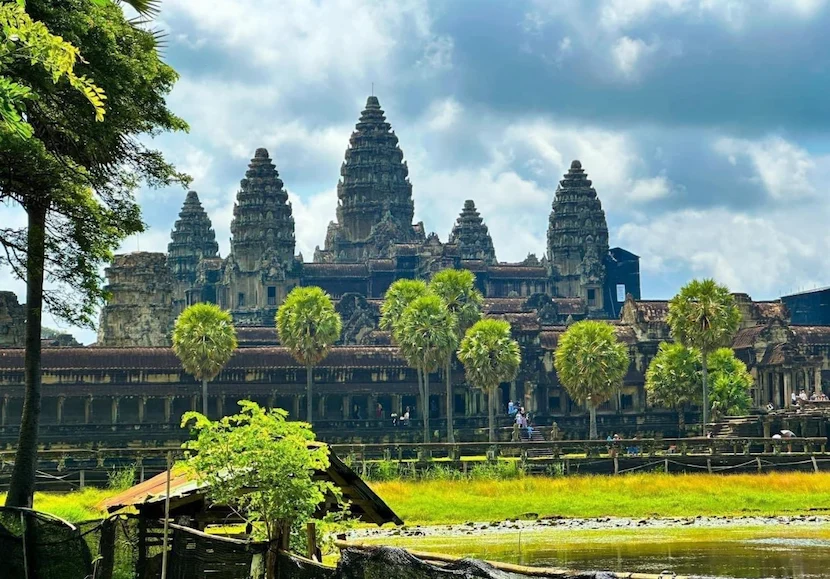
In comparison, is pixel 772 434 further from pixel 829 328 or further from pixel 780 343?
pixel 829 328

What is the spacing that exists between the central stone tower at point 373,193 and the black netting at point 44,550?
120950mm

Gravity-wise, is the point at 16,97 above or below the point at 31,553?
above

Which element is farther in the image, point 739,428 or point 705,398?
point 705,398

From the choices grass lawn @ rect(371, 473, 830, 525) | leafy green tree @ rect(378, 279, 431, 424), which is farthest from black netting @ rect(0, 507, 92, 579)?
leafy green tree @ rect(378, 279, 431, 424)

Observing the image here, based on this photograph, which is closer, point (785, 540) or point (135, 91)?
point (135, 91)

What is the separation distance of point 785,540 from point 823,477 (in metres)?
13.4

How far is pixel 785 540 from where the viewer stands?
128 ft

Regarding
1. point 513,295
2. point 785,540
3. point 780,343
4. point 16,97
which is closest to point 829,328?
point 780,343

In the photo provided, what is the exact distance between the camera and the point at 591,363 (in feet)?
235

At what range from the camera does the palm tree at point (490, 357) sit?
7344 cm

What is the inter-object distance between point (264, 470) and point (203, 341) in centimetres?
5347

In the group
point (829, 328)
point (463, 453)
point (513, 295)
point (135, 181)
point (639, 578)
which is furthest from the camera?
point (513, 295)

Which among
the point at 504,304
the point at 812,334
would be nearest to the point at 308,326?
the point at 812,334

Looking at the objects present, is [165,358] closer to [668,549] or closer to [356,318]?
[356,318]
